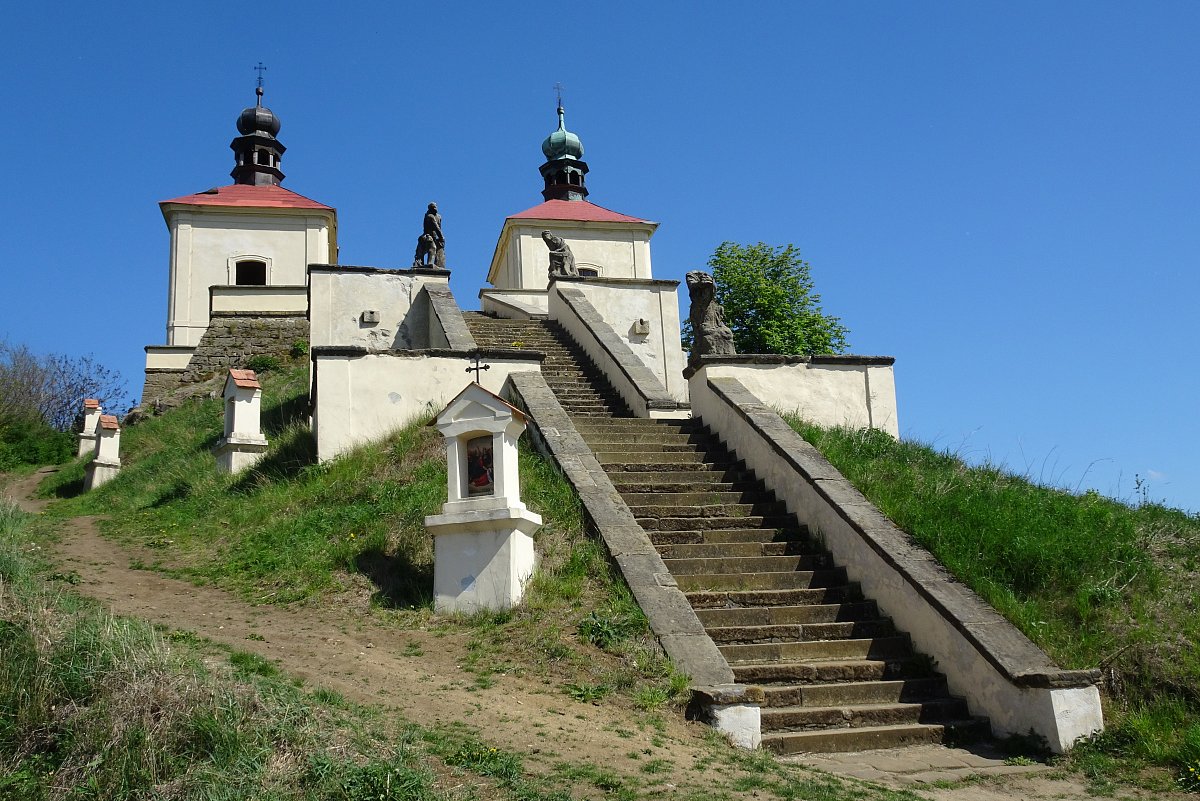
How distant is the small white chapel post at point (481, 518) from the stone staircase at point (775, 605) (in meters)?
1.49

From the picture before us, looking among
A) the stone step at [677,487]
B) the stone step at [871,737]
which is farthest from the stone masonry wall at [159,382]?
the stone step at [871,737]

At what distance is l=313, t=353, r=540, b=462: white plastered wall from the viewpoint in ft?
43.7

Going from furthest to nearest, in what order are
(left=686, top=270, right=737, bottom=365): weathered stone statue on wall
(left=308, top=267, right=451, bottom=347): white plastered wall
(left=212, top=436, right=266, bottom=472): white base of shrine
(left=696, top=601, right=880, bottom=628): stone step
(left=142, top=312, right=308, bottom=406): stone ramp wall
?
1. (left=142, top=312, right=308, bottom=406): stone ramp wall
2. (left=308, top=267, right=451, bottom=347): white plastered wall
3. (left=212, top=436, right=266, bottom=472): white base of shrine
4. (left=686, top=270, right=737, bottom=365): weathered stone statue on wall
5. (left=696, top=601, right=880, bottom=628): stone step

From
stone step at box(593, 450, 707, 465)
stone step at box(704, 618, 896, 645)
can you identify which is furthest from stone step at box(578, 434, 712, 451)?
stone step at box(704, 618, 896, 645)

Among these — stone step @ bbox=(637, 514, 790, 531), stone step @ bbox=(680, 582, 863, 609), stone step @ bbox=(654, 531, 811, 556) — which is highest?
stone step @ bbox=(637, 514, 790, 531)

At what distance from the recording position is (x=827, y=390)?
47.3 ft

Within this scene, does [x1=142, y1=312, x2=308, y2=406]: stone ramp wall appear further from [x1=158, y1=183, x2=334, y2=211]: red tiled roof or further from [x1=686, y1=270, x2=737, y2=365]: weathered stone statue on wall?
[x1=686, y1=270, x2=737, y2=365]: weathered stone statue on wall

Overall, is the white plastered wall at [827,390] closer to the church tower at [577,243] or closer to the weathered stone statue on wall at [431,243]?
the weathered stone statue on wall at [431,243]

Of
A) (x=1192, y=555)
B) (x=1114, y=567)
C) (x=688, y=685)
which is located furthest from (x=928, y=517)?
(x=688, y=685)

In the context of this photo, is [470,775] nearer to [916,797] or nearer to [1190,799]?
[916,797]

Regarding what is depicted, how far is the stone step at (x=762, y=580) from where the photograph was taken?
9.41 meters

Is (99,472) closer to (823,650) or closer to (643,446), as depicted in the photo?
(643,446)

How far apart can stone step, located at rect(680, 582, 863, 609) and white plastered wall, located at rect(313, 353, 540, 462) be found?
5.46 m

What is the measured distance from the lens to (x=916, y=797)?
20.1 ft
